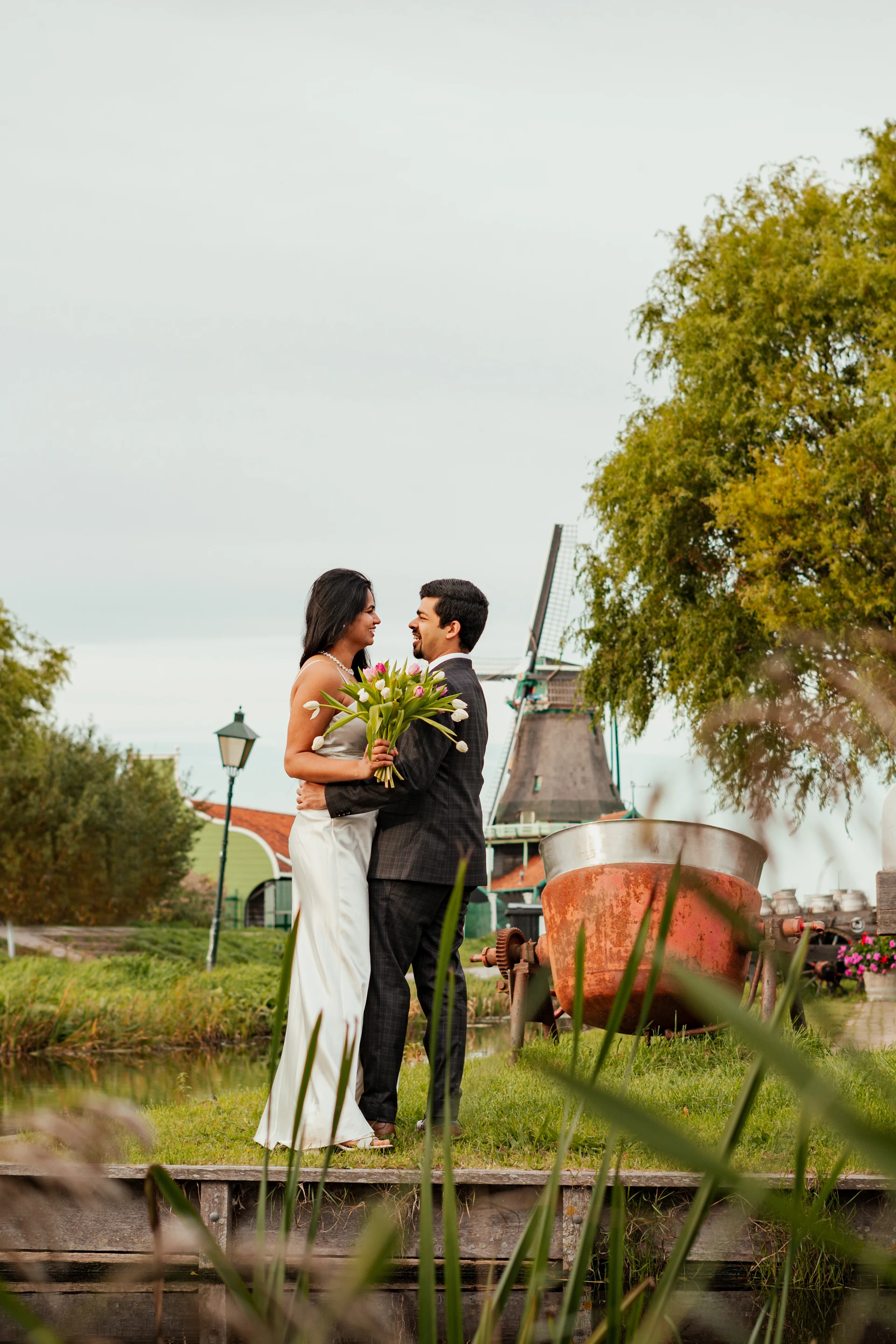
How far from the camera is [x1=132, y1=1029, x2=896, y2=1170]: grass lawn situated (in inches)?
141

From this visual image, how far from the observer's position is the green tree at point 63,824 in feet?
89.3

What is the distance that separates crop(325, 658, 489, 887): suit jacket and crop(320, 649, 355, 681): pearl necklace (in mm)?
302

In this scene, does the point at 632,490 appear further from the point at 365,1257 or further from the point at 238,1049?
the point at 365,1257

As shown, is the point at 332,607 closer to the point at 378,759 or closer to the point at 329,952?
the point at 378,759

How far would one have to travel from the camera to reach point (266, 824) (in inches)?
1602

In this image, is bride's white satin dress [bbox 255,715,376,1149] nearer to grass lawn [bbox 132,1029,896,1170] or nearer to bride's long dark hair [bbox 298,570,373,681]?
grass lawn [bbox 132,1029,896,1170]

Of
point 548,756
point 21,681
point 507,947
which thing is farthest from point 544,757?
point 507,947

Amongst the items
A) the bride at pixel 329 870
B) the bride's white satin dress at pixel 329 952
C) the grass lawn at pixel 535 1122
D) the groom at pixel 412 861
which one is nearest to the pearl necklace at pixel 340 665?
the bride at pixel 329 870

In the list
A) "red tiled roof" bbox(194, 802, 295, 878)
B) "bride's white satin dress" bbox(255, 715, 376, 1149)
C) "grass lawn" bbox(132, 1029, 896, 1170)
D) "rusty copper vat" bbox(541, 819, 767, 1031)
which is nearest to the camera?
"grass lawn" bbox(132, 1029, 896, 1170)

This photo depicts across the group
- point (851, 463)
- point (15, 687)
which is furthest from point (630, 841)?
point (15, 687)

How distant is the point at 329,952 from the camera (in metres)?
3.91

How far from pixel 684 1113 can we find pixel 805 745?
3.84 meters

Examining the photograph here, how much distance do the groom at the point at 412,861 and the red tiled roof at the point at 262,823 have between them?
3273cm

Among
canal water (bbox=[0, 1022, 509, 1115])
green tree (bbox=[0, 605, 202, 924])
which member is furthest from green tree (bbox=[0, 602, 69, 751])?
canal water (bbox=[0, 1022, 509, 1115])
